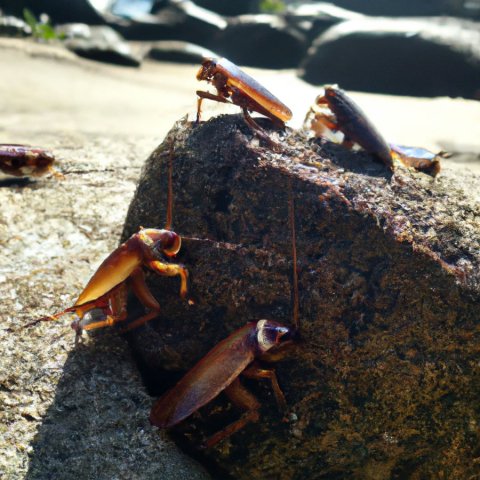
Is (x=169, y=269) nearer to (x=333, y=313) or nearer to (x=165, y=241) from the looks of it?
(x=165, y=241)

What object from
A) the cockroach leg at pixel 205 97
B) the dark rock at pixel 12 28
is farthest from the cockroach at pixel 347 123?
the dark rock at pixel 12 28

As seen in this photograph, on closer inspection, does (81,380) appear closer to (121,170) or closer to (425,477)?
(425,477)

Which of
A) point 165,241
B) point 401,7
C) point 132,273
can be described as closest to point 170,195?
point 165,241

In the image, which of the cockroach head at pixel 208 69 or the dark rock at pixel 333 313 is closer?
the dark rock at pixel 333 313

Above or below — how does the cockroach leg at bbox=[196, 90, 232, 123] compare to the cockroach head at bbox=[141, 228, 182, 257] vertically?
above

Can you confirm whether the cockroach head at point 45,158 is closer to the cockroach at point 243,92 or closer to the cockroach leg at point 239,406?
the cockroach at point 243,92

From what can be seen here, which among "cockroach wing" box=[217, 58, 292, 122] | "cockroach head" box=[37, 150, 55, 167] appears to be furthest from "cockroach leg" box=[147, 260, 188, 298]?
"cockroach head" box=[37, 150, 55, 167]

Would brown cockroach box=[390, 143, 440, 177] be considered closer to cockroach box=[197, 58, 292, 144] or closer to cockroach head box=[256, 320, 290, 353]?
cockroach box=[197, 58, 292, 144]
